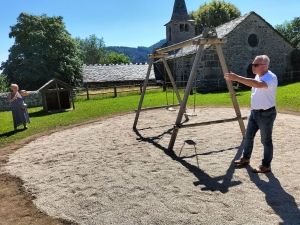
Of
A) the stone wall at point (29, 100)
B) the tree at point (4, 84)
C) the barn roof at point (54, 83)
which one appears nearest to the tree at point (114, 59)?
the tree at point (4, 84)

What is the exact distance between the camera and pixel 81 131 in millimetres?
7727

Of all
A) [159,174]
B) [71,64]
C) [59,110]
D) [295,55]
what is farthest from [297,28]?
[159,174]

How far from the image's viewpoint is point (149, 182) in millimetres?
3799

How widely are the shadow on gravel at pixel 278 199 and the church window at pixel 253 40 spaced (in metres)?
19.6

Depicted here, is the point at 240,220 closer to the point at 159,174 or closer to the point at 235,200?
the point at 235,200

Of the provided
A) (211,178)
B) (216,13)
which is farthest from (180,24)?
(211,178)

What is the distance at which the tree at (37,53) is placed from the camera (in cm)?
2402

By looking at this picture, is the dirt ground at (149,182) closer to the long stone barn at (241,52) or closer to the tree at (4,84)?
the long stone barn at (241,52)

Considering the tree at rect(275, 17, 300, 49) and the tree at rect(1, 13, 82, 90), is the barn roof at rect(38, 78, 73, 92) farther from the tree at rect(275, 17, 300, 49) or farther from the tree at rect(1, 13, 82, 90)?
the tree at rect(275, 17, 300, 49)

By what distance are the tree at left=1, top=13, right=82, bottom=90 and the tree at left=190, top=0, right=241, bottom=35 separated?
26628mm

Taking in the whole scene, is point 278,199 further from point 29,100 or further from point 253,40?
point 253,40

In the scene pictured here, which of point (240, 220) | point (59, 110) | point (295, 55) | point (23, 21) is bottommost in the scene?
point (240, 220)

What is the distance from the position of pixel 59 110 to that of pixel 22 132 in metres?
4.52

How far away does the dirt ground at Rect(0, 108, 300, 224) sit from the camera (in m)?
2.93
